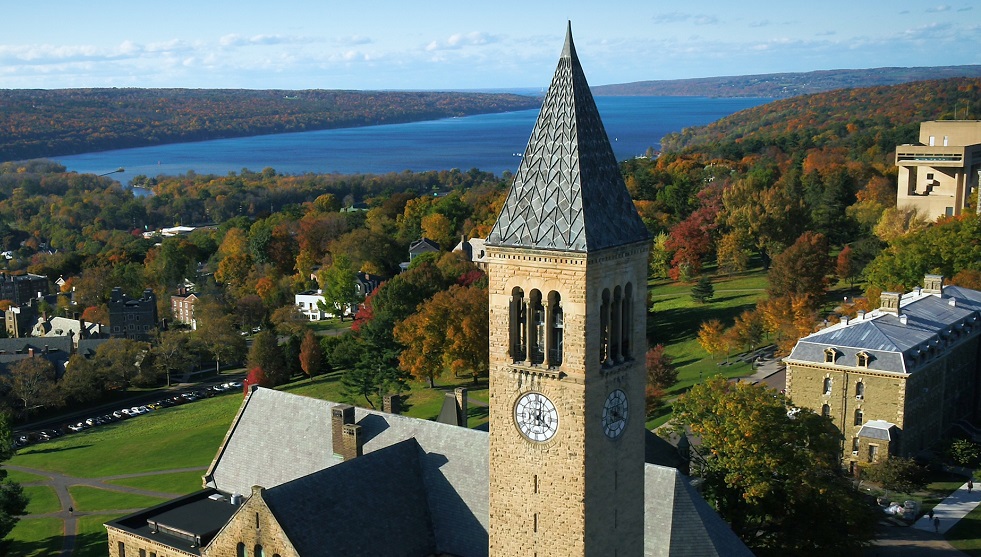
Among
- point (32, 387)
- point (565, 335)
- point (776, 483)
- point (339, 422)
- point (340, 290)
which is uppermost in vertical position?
point (565, 335)

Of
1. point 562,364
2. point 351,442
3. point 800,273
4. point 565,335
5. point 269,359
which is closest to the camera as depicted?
point 565,335

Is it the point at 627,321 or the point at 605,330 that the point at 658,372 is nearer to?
the point at 627,321

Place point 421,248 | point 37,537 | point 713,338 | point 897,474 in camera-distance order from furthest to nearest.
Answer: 1. point 421,248
2. point 713,338
3. point 37,537
4. point 897,474

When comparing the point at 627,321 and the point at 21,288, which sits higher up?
the point at 627,321

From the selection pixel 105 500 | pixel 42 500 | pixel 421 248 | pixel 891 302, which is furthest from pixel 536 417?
pixel 421 248

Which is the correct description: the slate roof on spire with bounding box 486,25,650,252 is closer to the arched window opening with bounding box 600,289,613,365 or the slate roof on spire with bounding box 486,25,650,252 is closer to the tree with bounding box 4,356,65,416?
the arched window opening with bounding box 600,289,613,365

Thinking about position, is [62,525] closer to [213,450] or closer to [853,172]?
[213,450]

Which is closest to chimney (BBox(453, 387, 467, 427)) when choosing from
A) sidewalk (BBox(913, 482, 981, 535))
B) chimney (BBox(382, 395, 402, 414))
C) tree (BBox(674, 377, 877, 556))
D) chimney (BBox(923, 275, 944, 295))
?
chimney (BBox(382, 395, 402, 414))
